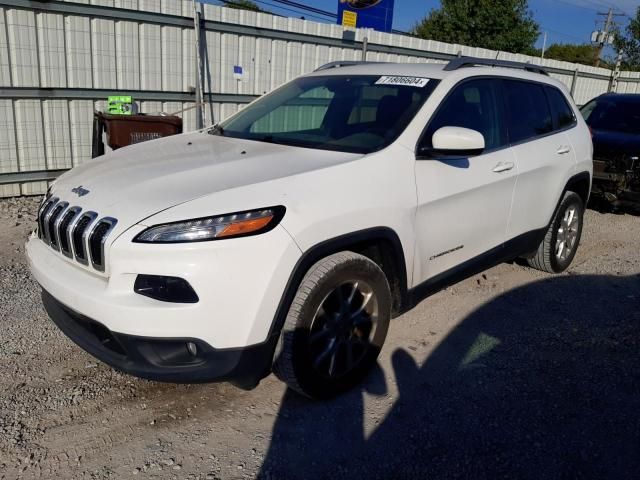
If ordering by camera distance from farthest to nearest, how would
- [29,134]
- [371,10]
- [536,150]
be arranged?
[371,10] → [29,134] → [536,150]

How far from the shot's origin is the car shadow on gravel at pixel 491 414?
2.58m

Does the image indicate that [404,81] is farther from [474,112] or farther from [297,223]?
[297,223]

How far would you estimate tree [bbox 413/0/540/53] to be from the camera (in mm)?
27984

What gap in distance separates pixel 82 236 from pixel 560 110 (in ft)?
13.4

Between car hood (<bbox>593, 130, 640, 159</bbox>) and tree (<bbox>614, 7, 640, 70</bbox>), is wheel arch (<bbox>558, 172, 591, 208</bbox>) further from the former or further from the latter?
tree (<bbox>614, 7, 640, 70</bbox>)

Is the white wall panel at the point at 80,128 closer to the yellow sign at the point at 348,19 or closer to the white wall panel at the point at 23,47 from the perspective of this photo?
the white wall panel at the point at 23,47

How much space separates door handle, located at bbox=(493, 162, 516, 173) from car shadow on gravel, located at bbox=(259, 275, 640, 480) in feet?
Result: 3.69

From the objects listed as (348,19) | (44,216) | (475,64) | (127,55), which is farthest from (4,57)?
(348,19)

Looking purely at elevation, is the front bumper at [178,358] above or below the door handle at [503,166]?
below

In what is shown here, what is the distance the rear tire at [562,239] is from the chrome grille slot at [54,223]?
383 centimetres

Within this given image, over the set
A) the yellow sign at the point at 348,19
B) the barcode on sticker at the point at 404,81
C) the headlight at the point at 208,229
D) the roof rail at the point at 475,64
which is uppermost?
the yellow sign at the point at 348,19

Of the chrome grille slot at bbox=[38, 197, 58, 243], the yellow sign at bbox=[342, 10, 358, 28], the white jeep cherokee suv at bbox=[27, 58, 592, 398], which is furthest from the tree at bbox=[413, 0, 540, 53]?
the chrome grille slot at bbox=[38, 197, 58, 243]

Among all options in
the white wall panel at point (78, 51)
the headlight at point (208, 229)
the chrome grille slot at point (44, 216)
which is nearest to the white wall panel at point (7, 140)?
the white wall panel at point (78, 51)

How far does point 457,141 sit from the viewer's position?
3117 mm
